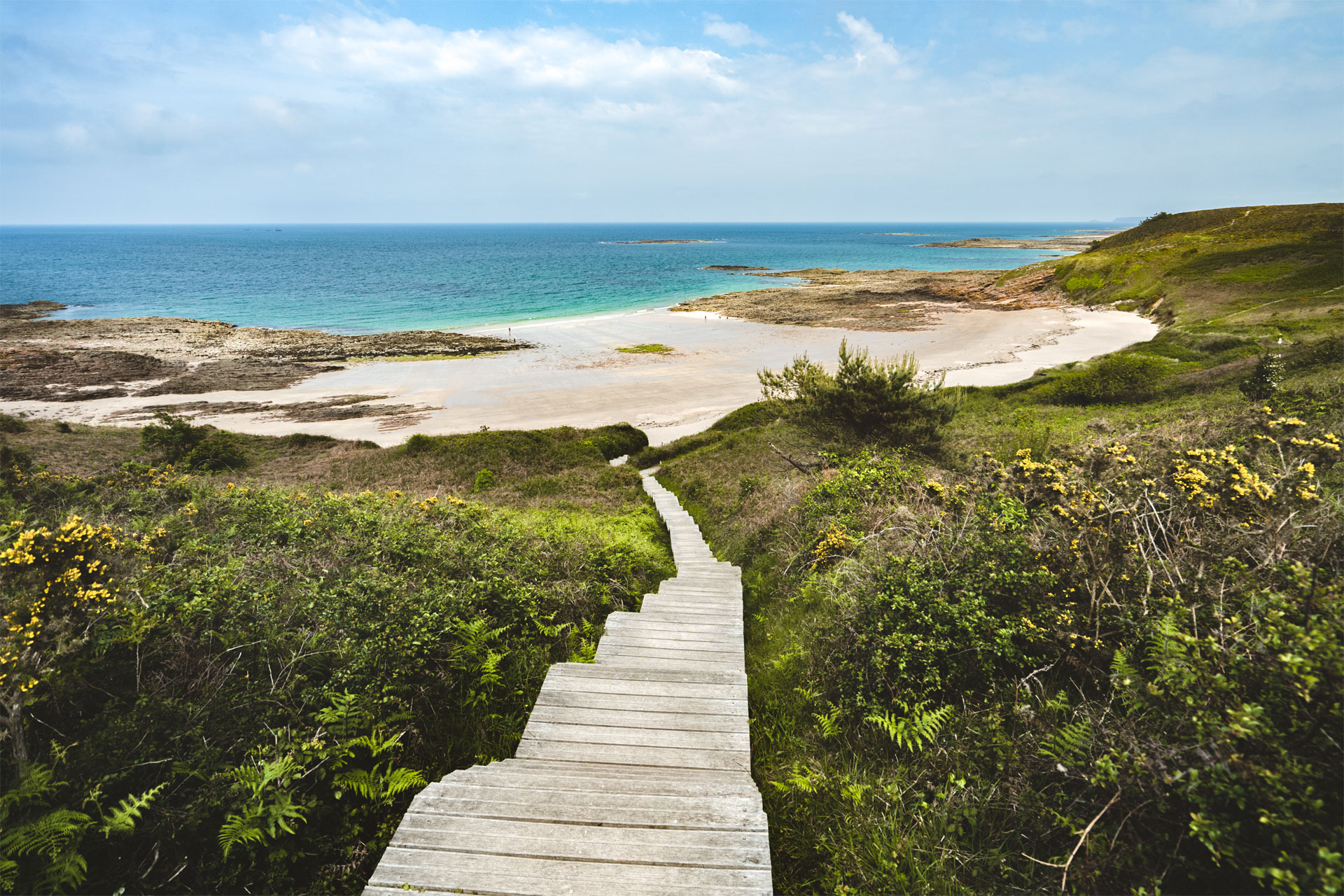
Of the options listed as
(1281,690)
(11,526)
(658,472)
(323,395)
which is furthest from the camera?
(323,395)

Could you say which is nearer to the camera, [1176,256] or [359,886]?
[359,886]

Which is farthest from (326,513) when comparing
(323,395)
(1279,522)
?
(323,395)

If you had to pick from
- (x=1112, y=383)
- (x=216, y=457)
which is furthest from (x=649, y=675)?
(x=1112, y=383)

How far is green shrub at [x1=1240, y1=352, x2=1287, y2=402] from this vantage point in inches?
500

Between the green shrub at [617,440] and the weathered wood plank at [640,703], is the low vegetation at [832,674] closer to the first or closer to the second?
the weathered wood plank at [640,703]

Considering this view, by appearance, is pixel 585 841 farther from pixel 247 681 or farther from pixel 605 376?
pixel 605 376

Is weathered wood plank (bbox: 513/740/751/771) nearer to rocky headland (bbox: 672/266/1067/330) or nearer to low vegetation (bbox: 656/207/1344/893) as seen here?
low vegetation (bbox: 656/207/1344/893)

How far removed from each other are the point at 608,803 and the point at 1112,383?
2374cm

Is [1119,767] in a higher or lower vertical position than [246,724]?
higher

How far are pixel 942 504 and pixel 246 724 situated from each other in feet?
22.3

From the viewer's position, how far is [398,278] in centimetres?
9150

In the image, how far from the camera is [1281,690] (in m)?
2.61

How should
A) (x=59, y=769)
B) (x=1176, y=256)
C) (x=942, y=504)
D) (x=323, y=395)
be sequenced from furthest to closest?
(x=1176, y=256)
(x=323, y=395)
(x=942, y=504)
(x=59, y=769)

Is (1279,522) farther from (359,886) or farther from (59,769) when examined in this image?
(59,769)
